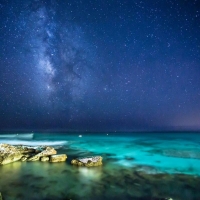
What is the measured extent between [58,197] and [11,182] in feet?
8.74

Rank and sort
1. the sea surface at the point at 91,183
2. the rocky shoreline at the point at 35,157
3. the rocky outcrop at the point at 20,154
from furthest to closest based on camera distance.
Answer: the rocky outcrop at the point at 20,154, the rocky shoreline at the point at 35,157, the sea surface at the point at 91,183

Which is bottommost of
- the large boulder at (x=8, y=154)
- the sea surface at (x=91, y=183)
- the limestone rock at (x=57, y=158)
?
the sea surface at (x=91, y=183)

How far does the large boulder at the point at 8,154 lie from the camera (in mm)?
9867

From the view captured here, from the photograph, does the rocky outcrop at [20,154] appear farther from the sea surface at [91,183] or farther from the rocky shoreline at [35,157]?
the sea surface at [91,183]

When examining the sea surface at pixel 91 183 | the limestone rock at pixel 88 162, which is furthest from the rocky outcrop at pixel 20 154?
the limestone rock at pixel 88 162

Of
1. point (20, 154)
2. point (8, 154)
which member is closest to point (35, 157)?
point (20, 154)

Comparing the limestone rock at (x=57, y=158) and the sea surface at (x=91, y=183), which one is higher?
the limestone rock at (x=57, y=158)

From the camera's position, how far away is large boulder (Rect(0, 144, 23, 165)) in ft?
32.4

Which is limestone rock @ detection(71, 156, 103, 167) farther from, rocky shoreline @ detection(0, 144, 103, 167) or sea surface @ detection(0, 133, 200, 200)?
sea surface @ detection(0, 133, 200, 200)

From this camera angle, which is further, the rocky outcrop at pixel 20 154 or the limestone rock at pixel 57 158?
the limestone rock at pixel 57 158

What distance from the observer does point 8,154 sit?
10.2m

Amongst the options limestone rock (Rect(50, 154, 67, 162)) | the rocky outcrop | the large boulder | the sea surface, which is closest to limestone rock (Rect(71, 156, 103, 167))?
the sea surface

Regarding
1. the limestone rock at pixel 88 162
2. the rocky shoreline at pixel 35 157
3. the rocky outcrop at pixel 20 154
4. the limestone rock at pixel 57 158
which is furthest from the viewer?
the limestone rock at pixel 57 158

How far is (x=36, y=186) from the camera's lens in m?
7.08
